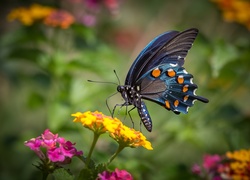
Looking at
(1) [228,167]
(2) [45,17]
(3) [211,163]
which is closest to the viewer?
(1) [228,167]

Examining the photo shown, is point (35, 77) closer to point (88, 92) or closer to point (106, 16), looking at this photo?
point (88, 92)

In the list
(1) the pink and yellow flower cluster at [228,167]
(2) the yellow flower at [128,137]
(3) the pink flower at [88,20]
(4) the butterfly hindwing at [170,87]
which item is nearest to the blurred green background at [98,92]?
(3) the pink flower at [88,20]

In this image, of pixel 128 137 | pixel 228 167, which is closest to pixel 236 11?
pixel 228 167

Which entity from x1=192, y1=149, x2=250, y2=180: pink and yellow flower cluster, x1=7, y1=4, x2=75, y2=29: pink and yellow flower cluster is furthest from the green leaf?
x1=7, y1=4, x2=75, y2=29: pink and yellow flower cluster

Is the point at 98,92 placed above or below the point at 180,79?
above

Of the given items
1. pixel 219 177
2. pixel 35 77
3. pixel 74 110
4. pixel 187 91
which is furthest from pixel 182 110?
pixel 35 77

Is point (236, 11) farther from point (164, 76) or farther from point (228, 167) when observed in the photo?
point (228, 167)

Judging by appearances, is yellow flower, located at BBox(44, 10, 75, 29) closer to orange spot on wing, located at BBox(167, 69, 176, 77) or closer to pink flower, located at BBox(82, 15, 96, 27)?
pink flower, located at BBox(82, 15, 96, 27)
